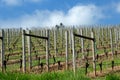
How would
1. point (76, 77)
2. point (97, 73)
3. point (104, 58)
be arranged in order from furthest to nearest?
point (104, 58) → point (97, 73) → point (76, 77)

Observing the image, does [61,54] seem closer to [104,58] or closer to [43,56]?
[43,56]

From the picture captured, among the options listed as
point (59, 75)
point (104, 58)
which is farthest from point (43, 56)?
point (59, 75)

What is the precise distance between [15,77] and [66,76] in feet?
4.63

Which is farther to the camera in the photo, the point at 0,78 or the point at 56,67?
the point at 56,67

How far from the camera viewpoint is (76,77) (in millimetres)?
10195

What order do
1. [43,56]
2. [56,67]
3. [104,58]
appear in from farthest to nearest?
1. [43,56]
2. [104,58]
3. [56,67]

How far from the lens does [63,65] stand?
75.7 feet

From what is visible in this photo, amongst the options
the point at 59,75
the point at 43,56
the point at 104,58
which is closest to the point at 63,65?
the point at 104,58

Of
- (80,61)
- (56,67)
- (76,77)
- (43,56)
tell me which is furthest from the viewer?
(43,56)

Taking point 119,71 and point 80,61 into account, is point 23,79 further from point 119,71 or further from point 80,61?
point 80,61

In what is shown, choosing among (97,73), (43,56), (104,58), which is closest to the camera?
(97,73)

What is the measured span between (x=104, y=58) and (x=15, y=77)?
1607cm

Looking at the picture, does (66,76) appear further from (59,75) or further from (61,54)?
(61,54)

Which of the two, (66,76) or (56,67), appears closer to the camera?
Answer: (66,76)
